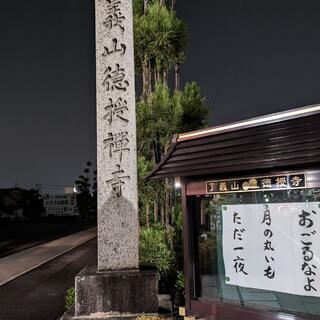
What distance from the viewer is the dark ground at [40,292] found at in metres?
9.57

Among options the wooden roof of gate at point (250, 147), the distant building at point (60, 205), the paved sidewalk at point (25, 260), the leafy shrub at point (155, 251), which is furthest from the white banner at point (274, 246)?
the distant building at point (60, 205)

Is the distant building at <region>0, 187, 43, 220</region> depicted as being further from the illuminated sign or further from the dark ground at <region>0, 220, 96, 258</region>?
the illuminated sign

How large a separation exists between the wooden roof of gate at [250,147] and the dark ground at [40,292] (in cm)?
506

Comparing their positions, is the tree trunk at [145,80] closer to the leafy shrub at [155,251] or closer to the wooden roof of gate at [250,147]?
the leafy shrub at [155,251]

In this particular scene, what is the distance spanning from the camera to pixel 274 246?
5930 millimetres

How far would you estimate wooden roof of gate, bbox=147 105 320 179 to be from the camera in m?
5.38

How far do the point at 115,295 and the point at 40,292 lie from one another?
6702 mm

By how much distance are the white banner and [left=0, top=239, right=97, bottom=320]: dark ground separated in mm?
4936

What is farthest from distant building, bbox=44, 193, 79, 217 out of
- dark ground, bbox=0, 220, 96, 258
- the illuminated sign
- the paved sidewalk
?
the illuminated sign

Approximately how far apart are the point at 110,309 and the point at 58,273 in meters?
9.93

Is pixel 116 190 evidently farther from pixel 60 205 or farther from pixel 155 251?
pixel 60 205

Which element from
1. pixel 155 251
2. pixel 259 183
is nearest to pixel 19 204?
pixel 155 251

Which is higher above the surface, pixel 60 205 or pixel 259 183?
pixel 60 205

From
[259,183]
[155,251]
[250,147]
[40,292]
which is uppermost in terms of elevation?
[250,147]
